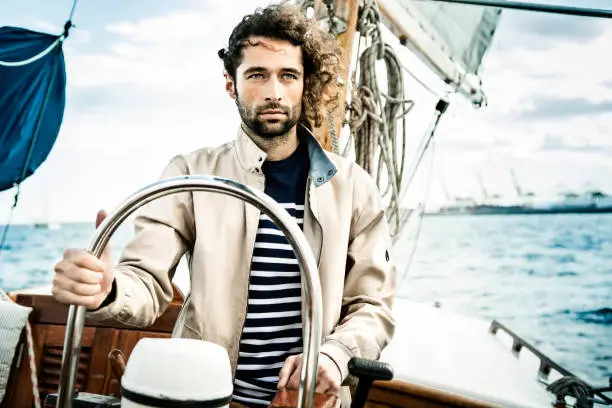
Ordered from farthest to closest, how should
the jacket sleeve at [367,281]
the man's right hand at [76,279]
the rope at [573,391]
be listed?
1. the rope at [573,391]
2. the jacket sleeve at [367,281]
3. the man's right hand at [76,279]

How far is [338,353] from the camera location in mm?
1062

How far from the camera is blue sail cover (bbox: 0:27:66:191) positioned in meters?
4.56

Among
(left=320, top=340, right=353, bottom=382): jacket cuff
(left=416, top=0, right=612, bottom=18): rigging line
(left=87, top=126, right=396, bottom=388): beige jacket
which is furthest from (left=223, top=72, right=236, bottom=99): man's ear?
(left=416, top=0, right=612, bottom=18): rigging line

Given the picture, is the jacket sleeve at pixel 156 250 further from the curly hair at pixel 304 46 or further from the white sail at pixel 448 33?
the white sail at pixel 448 33

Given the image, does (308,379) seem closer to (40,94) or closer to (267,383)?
(267,383)

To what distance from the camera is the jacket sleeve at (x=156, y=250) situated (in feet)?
4.08

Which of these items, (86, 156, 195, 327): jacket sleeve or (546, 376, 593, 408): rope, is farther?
(546, 376, 593, 408): rope

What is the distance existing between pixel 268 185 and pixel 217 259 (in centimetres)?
28

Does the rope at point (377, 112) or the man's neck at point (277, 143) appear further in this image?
the rope at point (377, 112)

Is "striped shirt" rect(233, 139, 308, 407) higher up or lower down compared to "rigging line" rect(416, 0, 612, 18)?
lower down

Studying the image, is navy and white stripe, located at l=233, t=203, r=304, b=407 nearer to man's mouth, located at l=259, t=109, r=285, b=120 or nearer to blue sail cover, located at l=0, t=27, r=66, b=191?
man's mouth, located at l=259, t=109, r=285, b=120

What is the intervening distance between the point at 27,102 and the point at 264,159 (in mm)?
4213

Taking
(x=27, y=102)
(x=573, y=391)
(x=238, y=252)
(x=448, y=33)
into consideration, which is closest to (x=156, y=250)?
(x=238, y=252)

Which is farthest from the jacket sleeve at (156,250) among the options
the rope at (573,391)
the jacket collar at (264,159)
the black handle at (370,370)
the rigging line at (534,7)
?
the rigging line at (534,7)
